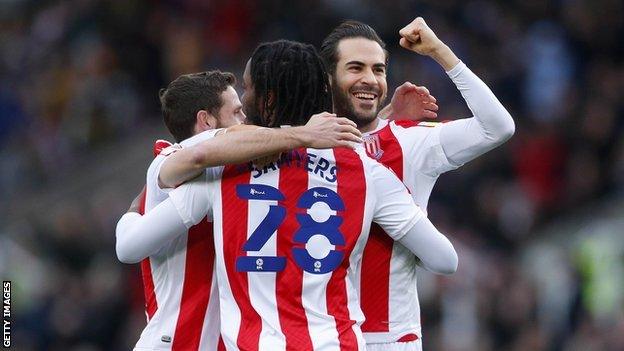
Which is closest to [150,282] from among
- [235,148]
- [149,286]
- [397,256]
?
[149,286]

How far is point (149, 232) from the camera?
16.2ft

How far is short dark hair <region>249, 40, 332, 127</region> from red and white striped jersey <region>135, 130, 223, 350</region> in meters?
0.38

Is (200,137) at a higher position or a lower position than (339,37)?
lower

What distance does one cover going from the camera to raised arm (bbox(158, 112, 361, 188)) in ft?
15.7

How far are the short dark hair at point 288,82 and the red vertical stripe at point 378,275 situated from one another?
0.70 meters

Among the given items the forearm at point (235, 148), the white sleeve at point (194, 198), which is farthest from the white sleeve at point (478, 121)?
the white sleeve at point (194, 198)

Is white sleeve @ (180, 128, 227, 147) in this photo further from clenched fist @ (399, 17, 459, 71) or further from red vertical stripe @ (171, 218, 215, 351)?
clenched fist @ (399, 17, 459, 71)

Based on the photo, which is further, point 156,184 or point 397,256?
point 397,256

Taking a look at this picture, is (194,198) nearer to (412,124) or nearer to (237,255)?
(237,255)

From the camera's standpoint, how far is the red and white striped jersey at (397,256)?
5.50 meters

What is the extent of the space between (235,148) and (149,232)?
18.0 inches

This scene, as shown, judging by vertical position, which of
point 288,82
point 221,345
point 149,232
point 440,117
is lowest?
point 221,345

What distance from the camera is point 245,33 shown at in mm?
15023

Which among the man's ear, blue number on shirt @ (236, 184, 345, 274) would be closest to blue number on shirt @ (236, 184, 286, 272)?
blue number on shirt @ (236, 184, 345, 274)
